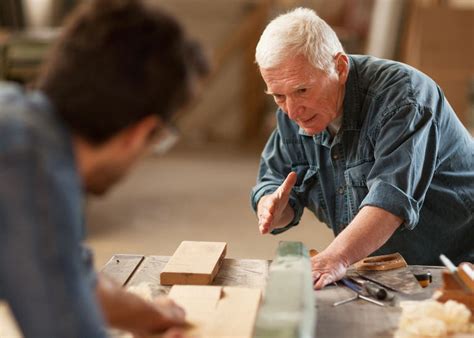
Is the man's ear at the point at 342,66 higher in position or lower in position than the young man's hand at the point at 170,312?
higher

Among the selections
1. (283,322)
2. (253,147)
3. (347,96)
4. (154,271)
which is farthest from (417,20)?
(283,322)

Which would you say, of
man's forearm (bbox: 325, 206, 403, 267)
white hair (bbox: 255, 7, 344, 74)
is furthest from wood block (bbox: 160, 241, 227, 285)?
white hair (bbox: 255, 7, 344, 74)

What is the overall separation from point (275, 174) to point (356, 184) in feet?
1.38

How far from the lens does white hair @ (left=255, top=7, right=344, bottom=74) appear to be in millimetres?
2523

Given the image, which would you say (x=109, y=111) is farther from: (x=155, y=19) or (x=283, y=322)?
(x=283, y=322)

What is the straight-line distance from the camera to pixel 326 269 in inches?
92.3

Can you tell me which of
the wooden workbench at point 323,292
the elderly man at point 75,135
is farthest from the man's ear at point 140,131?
the wooden workbench at point 323,292

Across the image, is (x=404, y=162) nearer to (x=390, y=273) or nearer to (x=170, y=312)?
(x=390, y=273)

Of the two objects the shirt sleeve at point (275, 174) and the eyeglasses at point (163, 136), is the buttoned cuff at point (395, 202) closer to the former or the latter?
the shirt sleeve at point (275, 174)

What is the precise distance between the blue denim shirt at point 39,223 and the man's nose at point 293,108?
1353mm

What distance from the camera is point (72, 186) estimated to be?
137 cm

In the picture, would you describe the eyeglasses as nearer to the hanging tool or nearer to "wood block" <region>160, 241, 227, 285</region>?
"wood block" <region>160, 241, 227, 285</region>

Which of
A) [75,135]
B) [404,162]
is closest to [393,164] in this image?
[404,162]

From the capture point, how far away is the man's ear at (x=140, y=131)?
145cm
